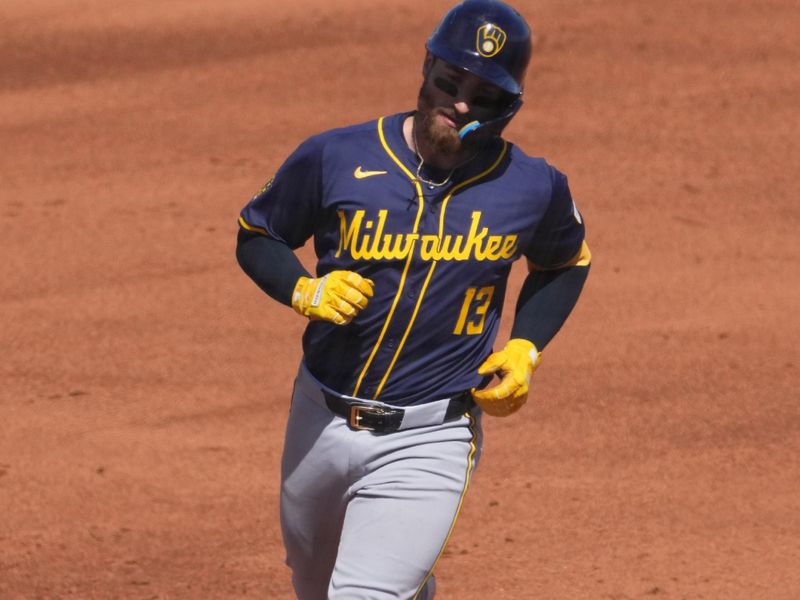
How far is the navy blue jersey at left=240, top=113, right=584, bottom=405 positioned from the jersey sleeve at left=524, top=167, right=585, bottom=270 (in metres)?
0.02

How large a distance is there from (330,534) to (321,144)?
3.94 feet

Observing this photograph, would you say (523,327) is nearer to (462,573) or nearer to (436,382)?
(436,382)

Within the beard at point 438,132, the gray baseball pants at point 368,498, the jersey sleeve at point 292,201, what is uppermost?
the beard at point 438,132

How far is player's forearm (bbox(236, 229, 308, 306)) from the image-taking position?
179 inches

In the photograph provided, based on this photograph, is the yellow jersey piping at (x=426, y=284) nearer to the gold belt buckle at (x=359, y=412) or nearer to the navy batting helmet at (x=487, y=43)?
the gold belt buckle at (x=359, y=412)

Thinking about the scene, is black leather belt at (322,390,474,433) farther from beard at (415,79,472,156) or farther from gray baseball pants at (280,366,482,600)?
beard at (415,79,472,156)

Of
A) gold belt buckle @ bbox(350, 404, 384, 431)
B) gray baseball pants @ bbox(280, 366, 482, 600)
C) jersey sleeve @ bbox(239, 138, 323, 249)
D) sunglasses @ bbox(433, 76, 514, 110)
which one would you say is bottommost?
gray baseball pants @ bbox(280, 366, 482, 600)

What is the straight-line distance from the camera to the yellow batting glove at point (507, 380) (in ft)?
14.7

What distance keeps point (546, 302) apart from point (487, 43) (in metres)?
0.89

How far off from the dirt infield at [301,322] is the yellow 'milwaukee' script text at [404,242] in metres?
2.19

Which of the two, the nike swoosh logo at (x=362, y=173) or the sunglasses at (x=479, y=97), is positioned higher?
the sunglasses at (x=479, y=97)

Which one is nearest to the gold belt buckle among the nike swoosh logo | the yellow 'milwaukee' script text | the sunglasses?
the yellow 'milwaukee' script text

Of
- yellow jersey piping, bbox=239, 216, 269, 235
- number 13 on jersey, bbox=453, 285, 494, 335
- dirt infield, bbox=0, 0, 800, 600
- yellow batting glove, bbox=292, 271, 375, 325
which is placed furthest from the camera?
dirt infield, bbox=0, 0, 800, 600

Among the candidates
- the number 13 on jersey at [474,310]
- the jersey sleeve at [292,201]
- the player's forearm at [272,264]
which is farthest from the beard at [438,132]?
the player's forearm at [272,264]
